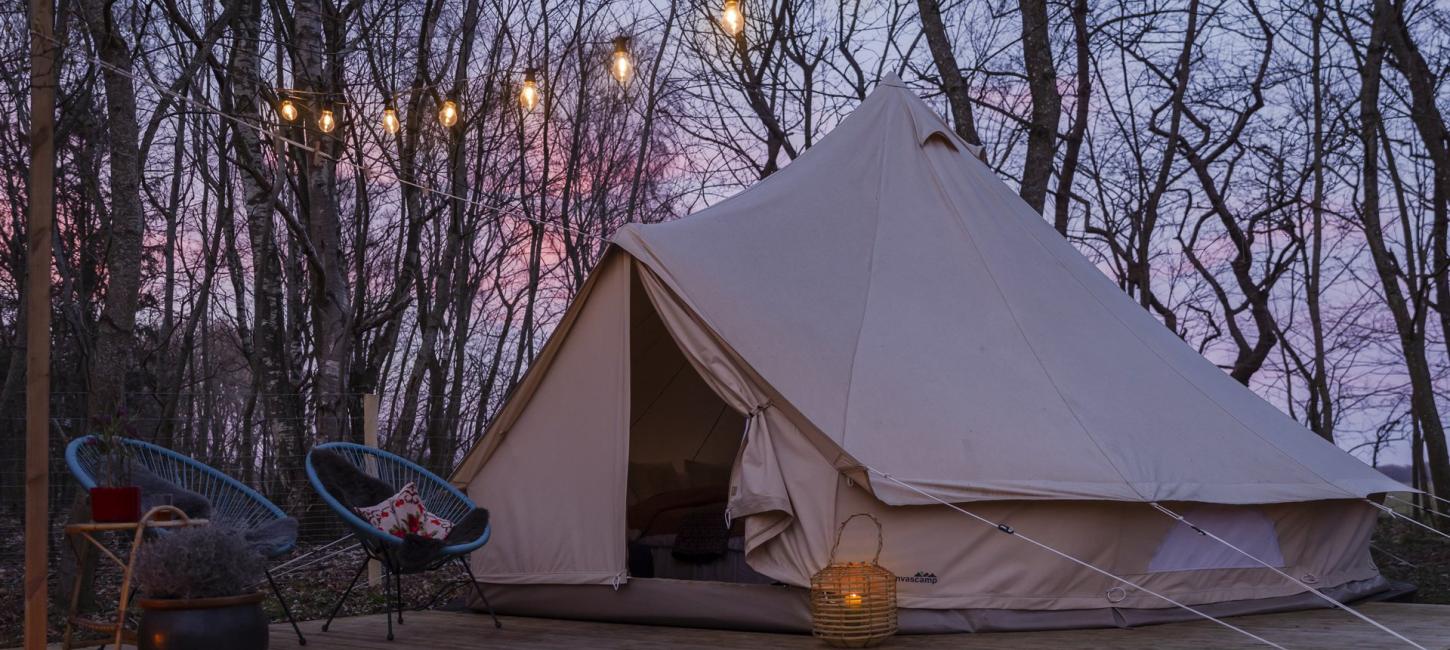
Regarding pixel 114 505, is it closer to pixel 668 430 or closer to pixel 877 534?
pixel 877 534

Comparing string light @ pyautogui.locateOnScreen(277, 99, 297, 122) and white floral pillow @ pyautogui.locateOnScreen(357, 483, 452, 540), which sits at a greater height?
string light @ pyautogui.locateOnScreen(277, 99, 297, 122)

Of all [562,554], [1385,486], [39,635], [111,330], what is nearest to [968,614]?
[562,554]

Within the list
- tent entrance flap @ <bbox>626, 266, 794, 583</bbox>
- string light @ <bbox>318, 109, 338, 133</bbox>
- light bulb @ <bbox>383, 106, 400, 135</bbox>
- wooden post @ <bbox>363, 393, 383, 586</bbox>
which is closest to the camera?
tent entrance flap @ <bbox>626, 266, 794, 583</bbox>

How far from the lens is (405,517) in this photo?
4.63m

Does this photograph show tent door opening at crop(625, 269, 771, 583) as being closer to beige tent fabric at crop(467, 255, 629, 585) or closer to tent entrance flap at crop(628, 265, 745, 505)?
tent entrance flap at crop(628, 265, 745, 505)

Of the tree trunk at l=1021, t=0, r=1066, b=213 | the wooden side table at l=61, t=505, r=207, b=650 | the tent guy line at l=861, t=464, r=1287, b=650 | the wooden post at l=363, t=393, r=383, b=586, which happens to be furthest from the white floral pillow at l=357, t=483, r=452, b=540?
the tree trunk at l=1021, t=0, r=1066, b=213

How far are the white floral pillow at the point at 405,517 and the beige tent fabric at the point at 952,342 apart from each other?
1.19m

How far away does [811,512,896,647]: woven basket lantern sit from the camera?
13.1ft

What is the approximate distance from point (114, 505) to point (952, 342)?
292 centimetres

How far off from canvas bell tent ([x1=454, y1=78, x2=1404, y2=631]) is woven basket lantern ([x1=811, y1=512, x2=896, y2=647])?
16 cm

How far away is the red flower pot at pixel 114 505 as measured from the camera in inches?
143

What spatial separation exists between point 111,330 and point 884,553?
3.55m

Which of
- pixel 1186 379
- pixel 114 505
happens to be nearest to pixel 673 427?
pixel 1186 379

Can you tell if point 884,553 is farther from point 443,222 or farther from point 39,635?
point 443,222
